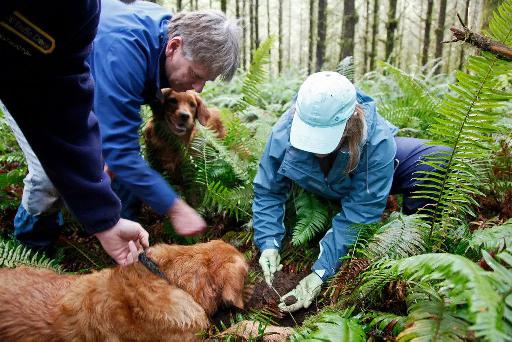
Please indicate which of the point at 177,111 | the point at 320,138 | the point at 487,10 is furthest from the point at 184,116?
the point at 487,10

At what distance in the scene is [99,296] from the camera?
2.86 metres

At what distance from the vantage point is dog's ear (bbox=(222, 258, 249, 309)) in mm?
3020

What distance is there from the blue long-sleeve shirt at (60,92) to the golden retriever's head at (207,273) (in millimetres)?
697

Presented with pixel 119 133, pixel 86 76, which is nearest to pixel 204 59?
pixel 119 133

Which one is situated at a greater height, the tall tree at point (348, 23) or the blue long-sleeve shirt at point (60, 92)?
the blue long-sleeve shirt at point (60, 92)

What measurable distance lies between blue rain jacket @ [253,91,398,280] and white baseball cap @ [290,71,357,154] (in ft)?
1.19

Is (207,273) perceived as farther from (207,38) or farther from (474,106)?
(474,106)

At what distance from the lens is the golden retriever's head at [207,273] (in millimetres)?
3037

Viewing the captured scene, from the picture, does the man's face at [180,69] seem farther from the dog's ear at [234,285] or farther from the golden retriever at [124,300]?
the dog's ear at [234,285]

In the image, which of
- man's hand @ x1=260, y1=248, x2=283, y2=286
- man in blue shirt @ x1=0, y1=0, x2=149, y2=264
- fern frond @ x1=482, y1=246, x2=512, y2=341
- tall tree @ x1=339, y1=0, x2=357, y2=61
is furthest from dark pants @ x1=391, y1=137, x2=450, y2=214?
tall tree @ x1=339, y1=0, x2=357, y2=61

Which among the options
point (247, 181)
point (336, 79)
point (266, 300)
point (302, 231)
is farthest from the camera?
point (247, 181)

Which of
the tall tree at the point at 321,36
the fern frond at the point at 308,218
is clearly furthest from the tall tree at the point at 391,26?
the fern frond at the point at 308,218

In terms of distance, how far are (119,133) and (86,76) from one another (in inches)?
57.5

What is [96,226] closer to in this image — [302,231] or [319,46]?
[302,231]
